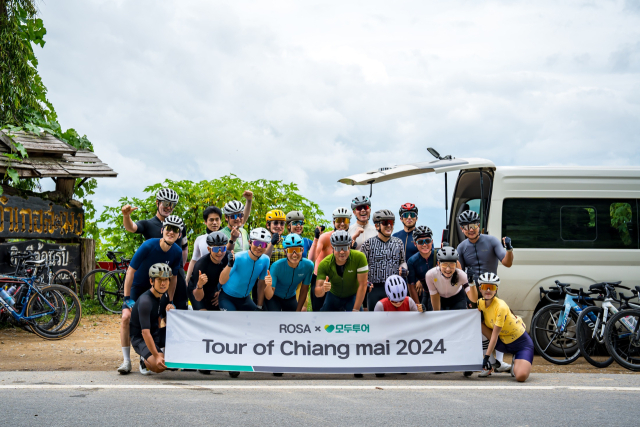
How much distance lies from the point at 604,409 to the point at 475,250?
2773 millimetres

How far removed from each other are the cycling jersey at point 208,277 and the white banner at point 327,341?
0.24 m

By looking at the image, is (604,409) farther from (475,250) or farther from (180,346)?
(180,346)

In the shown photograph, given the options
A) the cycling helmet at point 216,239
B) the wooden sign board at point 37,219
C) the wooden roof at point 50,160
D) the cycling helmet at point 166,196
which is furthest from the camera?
the wooden roof at point 50,160

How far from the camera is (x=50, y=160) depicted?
13844 millimetres

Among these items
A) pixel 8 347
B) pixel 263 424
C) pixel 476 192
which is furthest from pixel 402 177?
pixel 8 347

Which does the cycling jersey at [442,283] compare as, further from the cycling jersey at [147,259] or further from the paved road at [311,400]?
the cycling jersey at [147,259]

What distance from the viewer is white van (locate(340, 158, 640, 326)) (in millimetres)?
9141

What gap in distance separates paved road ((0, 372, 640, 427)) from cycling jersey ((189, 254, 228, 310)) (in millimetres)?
923

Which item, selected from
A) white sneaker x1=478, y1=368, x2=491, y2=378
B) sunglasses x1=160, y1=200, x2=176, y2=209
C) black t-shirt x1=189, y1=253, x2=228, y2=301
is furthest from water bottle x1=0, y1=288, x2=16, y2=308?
white sneaker x1=478, y1=368, x2=491, y2=378

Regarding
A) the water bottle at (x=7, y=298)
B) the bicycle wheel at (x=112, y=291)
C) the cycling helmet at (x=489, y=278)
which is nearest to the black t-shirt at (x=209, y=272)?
the cycling helmet at (x=489, y=278)

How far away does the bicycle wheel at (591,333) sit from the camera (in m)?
8.68

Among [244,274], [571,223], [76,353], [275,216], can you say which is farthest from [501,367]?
[76,353]

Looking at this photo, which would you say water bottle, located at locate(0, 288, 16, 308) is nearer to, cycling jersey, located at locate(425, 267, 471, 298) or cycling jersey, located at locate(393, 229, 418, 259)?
cycling jersey, located at locate(393, 229, 418, 259)

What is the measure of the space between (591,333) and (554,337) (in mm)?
501
